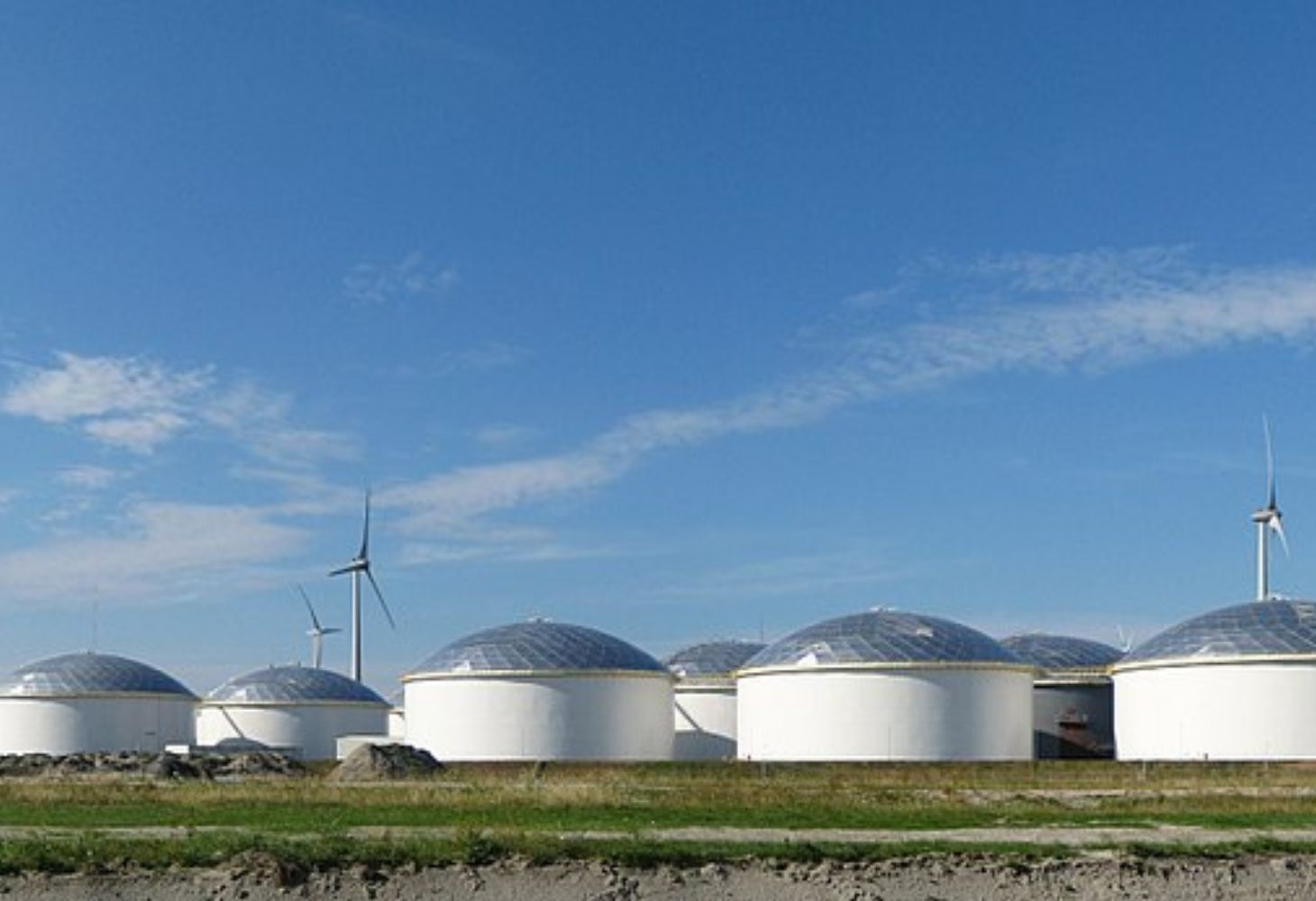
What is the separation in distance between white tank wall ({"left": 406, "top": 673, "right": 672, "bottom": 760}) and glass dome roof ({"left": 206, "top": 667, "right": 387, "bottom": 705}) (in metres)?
20.5

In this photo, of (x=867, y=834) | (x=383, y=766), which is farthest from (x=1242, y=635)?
(x=867, y=834)

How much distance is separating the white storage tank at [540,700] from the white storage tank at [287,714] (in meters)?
18.6

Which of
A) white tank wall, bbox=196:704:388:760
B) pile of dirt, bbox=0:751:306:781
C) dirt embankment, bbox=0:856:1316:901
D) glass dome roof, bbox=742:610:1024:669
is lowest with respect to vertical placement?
dirt embankment, bbox=0:856:1316:901

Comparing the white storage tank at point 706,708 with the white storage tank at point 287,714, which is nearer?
the white storage tank at point 706,708

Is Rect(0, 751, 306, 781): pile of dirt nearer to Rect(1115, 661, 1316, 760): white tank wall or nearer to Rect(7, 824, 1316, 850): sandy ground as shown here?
Rect(7, 824, 1316, 850): sandy ground

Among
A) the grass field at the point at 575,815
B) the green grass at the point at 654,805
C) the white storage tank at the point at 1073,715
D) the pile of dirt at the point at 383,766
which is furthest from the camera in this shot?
the white storage tank at the point at 1073,715

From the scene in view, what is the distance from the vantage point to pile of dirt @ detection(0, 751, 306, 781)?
62.5m

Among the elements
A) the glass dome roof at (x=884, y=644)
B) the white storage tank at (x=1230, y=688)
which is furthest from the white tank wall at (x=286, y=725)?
the white storage tank at (x=1230, y=688)

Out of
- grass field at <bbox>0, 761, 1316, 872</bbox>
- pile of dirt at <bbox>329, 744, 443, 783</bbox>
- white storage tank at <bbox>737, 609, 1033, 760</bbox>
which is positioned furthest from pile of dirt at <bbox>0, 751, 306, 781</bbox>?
white storage tank at <bbox>737, 609, 1033, 760</bbox>

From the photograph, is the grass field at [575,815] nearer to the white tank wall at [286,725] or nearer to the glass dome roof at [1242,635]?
the glass dome roof at [1242,635]

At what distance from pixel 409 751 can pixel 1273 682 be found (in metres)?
36.3

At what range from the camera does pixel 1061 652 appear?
305 feet

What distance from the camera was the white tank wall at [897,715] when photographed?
7112 centimetres

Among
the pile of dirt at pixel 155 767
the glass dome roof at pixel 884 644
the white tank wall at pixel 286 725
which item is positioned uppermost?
the glass dome roof at pixel 884 644
